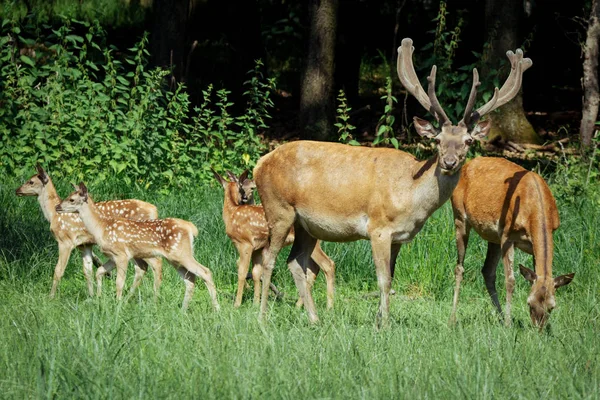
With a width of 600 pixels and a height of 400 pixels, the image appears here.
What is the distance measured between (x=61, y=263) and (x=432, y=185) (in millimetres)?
3474

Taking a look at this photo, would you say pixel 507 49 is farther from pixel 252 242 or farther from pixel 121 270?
pixel 121 270

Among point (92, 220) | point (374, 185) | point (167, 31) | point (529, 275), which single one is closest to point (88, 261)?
point (92, 220)

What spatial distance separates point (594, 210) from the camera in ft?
34.5

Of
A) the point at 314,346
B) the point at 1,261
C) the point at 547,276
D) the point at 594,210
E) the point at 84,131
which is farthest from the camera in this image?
the point at 84,131

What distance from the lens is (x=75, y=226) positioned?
374 inches

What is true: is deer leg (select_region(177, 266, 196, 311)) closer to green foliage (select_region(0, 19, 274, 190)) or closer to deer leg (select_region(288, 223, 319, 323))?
deer leg (select_region(288, 223, 319, 323))

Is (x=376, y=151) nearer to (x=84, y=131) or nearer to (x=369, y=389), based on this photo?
(x=369, y=389)

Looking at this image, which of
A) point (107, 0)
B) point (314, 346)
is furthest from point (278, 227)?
point (107, 0)

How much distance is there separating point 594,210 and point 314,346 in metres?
4.97

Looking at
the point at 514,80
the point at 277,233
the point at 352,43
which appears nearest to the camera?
the point at 514,80

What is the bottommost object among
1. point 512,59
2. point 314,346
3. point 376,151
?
point 314,346

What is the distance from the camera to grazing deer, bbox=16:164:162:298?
9.18 meters

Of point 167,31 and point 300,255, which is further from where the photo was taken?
point 167,31

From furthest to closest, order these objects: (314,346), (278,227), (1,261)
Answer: (1,261) → (278,227) → (314,346)
